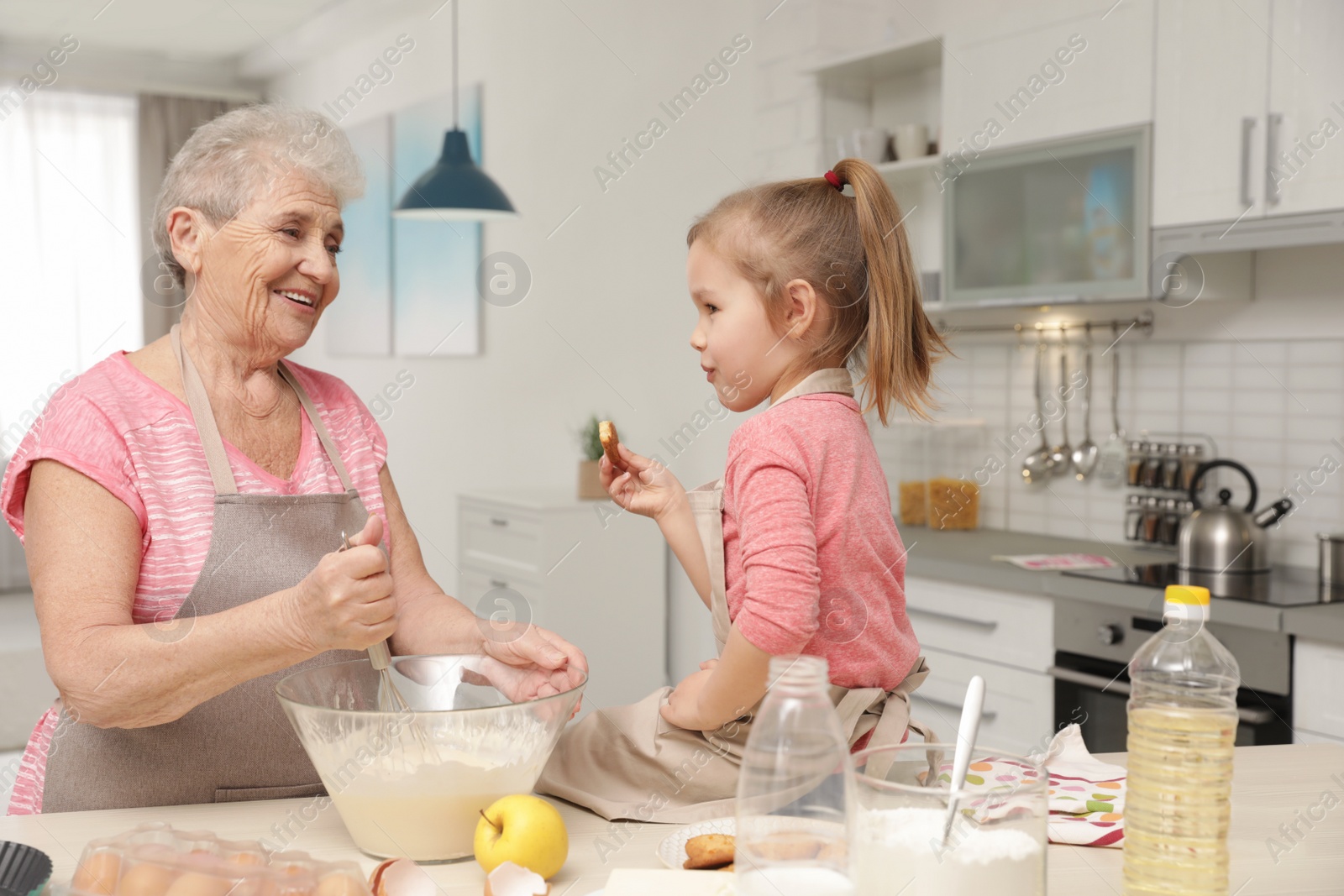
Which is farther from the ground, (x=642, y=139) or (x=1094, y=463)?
(x=642, y=139)

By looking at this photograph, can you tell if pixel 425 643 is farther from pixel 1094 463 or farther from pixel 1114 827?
pixel 1094 463

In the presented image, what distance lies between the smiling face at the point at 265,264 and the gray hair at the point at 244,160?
0.05 ft

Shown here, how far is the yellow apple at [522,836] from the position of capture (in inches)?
37.1

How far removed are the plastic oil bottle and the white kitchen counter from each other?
0.38 ft

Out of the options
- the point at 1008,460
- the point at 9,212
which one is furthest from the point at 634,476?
the point at 9,212

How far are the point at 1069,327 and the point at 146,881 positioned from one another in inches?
117

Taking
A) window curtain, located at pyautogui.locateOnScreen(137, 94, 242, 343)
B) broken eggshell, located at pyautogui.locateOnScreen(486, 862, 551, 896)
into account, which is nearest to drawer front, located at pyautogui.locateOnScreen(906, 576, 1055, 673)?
broken eggshell, located at pyautogui.locateOnScreen(486, 862, 551, 896)

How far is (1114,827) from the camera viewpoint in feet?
3.54

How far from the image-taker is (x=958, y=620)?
2.96 m

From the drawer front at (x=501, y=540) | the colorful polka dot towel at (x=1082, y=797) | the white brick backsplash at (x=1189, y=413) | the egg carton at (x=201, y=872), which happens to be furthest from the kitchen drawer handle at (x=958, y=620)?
the egg carton at (x=201, y=872)

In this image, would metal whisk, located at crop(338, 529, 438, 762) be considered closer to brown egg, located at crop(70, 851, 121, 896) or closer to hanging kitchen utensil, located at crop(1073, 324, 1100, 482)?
brown egg, located at crop(70, 851, 121, 896)

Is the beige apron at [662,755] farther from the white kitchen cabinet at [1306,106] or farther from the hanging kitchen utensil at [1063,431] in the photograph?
the hanging kitchen utensil at [1063,431]

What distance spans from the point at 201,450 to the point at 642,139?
313cm

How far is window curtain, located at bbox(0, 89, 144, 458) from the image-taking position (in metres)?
6.33
